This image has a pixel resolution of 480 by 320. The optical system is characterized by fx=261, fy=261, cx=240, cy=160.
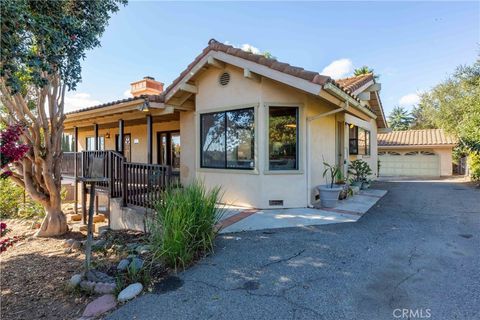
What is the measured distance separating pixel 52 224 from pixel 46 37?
19.2ft

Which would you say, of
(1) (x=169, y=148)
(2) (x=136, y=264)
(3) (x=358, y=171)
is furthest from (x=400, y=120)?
(2) (x=136, y=264)

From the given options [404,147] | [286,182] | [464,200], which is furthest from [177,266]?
[404,147]

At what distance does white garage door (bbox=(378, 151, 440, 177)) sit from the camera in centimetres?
2338

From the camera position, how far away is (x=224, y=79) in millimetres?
8172

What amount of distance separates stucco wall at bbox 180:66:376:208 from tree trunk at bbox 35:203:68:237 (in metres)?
4.46

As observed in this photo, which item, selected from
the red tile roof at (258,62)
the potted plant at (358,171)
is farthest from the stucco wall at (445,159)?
the red tile roof at (258,62)

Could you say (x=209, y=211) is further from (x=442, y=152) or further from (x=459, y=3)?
(x=442, y=152)

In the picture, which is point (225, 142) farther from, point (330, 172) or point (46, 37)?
point (46, 37)

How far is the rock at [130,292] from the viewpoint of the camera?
3.37 metres

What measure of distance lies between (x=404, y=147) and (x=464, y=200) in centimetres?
1661

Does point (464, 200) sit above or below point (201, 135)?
below

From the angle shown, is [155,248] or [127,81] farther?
[127,81]

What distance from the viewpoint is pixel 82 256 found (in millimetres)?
5715

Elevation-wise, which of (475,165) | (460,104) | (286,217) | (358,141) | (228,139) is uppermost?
(460,104)
